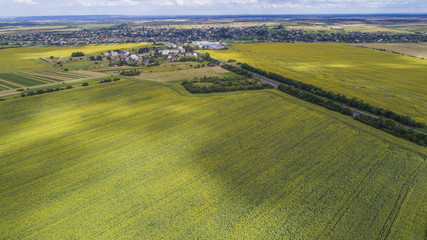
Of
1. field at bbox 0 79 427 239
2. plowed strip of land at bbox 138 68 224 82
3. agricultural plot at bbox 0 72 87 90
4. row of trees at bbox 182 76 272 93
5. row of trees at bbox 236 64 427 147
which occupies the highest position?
agricultural plot at bbox 0 72 87 90

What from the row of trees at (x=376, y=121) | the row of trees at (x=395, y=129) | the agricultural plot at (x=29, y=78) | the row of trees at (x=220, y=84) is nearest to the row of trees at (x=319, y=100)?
the row of trees at (x=376, y=121)

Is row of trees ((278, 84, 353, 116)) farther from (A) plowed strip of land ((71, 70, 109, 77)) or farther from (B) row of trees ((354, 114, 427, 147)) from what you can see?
(A) plowed strip of land ((71, 70, 109, 77))

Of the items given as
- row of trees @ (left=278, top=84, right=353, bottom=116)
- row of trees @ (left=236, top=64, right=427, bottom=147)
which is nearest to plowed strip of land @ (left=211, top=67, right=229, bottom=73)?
row of trees @ (left=278, top=84, right=353, bottom=116)

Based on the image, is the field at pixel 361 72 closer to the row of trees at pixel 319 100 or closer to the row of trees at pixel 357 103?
the row of trees at pixel 357 103

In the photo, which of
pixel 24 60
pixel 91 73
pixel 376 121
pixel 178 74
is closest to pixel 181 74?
pixel 178 74

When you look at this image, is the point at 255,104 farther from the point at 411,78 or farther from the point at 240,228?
the point at 411,78

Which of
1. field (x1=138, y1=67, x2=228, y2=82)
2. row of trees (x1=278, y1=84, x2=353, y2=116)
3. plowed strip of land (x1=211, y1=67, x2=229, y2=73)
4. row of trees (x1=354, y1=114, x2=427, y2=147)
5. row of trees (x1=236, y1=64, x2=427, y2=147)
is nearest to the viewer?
row of trees (x1=354, y1=114, x2=427, y2=147)

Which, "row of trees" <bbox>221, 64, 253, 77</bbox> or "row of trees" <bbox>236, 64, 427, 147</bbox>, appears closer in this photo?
"row of trees" <bbox>236, 64, 427, 147</bbox>
